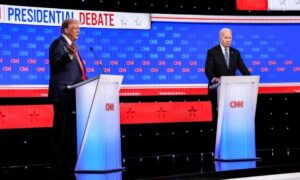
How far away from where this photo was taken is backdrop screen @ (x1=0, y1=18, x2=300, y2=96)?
755cm

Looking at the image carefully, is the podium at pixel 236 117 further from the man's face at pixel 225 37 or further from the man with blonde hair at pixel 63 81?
the man with blonde hair at pixel 63 81

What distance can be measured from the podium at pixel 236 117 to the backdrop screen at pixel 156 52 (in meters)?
2.01

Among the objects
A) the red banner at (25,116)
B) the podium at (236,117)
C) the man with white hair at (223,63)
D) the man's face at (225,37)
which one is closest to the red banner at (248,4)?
the man with white hair at (223,63)

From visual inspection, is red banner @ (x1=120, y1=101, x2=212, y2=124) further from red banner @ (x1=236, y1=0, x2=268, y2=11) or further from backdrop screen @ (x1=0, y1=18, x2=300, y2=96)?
red banner @ (x1=236, y1=0, x2=268, y2=11)

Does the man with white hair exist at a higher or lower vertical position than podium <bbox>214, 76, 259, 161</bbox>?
higher

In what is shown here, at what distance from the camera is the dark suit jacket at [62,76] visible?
584 centimetres

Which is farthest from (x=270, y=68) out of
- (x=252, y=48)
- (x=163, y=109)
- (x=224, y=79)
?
(x=224, y=79)

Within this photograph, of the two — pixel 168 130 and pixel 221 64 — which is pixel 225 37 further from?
pixel 168 130

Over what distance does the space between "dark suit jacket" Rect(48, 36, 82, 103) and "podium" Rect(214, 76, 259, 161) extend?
1396 millimetres

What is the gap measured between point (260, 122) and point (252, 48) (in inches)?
40.8

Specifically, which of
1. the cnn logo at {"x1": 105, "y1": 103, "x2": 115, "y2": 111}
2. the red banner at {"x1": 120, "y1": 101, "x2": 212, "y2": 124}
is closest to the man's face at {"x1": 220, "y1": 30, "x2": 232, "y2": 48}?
the red banner at {"x1": 120, "y1": 101, "x2": 212, "y2": 124}

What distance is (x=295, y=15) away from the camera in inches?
352

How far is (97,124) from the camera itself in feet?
18.0

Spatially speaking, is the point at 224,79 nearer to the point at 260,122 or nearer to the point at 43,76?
the point at 43,76
